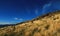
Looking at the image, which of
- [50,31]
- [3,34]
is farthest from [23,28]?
[50,31]

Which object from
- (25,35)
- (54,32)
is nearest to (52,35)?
(54,32)

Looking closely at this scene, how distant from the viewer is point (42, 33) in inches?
693

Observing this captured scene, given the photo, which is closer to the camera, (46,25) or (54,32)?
(54,32)

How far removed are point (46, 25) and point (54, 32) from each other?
7.28ft

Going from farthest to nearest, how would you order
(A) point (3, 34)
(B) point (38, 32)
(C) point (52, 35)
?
(A) point (3, 34), (B) point (38, 32), (C) point (52, 35)

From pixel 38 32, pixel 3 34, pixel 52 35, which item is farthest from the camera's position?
pixel 3 34

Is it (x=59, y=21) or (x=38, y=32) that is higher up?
(x=59, y=21)

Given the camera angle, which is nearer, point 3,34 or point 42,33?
point 42,33

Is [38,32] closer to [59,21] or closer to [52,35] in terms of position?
[52,35]

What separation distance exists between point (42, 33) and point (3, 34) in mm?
5503

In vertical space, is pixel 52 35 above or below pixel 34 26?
below

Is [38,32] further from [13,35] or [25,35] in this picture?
[13,35]

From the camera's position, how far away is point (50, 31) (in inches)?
686

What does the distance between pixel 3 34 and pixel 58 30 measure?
295 inches
